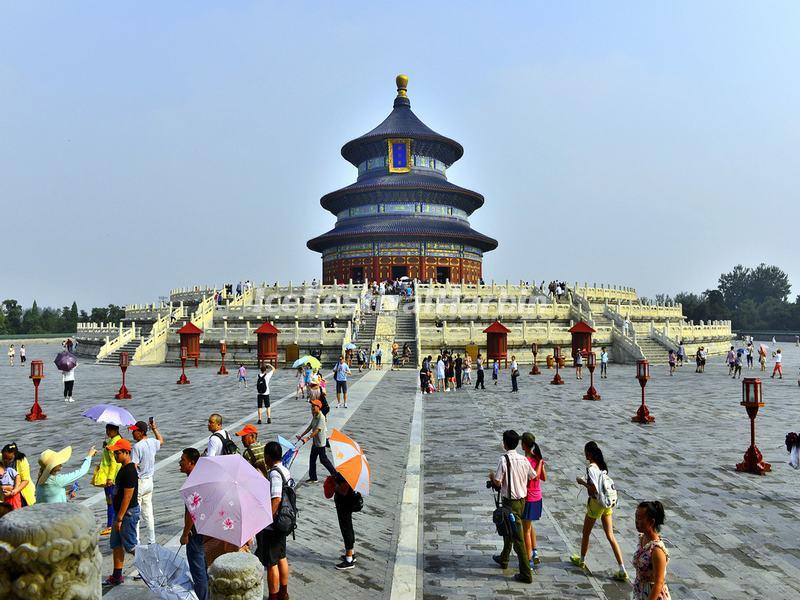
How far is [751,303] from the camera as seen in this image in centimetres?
10788

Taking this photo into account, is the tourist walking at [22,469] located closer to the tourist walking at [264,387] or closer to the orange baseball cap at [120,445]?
the orange baseball cap at [120,445]

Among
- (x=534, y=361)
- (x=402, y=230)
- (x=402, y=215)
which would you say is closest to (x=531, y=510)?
(x=534, y=361)

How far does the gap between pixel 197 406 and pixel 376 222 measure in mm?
41943

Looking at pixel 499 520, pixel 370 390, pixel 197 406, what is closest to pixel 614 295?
pixel 370 390

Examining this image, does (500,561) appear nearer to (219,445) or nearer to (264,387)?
(219,445)

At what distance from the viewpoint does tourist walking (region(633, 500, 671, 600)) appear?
4.65 m

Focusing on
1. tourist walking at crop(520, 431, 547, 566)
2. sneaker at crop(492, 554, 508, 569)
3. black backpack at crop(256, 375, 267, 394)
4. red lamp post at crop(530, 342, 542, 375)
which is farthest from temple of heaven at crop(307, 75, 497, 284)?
sneaker at crop(492, 554, 508, 569)

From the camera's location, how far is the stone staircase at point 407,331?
107 feet

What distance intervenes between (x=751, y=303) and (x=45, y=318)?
119 metres

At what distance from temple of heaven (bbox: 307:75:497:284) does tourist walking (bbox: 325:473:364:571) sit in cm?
5075

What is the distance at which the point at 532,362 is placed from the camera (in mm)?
34938

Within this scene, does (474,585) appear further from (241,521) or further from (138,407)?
(138,407)

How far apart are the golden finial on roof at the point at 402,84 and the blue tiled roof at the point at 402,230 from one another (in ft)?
60.8

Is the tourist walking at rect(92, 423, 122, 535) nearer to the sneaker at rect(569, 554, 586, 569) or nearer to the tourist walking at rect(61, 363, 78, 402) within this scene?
the sneaker at rect(569, 554, 586, 569)
